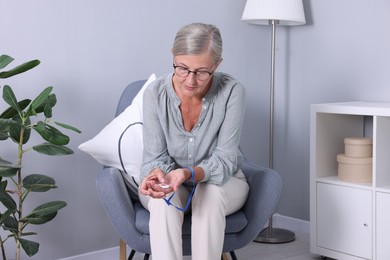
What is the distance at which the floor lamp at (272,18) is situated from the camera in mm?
3131

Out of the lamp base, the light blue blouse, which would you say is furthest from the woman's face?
the lamp base

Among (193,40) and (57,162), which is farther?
(57,162)

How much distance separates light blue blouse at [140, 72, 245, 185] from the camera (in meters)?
2.22

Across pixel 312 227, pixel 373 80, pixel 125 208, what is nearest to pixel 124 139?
pixel 125 208

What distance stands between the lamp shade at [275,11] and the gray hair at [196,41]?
1.08 metres

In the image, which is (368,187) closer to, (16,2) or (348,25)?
(348,25)

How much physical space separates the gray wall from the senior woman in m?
0.63

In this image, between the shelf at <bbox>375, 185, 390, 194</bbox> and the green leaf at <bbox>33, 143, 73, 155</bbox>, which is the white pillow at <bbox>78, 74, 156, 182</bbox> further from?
the shelf at <bbox>375, 185, 390, 194</bbox>

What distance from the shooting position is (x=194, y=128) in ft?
7.41

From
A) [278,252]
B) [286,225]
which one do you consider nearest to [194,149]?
[278,252]

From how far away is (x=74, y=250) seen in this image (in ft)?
9.23

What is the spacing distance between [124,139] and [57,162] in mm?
445

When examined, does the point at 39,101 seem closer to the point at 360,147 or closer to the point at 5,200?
the point at 5,200

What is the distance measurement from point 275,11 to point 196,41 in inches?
45.9
